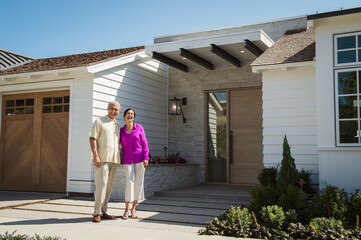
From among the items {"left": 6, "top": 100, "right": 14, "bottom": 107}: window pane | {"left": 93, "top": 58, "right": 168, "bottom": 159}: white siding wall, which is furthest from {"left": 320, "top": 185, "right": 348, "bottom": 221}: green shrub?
{"left": 6, "top": 100, "right": 14, "bottom": 107}: window pane

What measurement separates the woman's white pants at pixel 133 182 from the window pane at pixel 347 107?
345cm

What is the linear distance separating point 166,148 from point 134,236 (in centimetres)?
553

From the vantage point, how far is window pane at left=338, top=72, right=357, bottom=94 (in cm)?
608

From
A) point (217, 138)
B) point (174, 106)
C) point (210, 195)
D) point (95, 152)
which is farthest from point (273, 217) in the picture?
point (174, 106)

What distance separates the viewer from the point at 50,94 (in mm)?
8844

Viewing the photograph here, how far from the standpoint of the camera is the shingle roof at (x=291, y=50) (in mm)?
7213

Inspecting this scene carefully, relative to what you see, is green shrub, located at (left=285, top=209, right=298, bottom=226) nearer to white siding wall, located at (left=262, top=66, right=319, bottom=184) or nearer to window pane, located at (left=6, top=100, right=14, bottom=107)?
white siding wall, located at (left=262, top=66, right=319, bottom=184)

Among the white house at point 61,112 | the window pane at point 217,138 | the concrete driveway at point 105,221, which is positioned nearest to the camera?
the concrete driveway at point 105,221

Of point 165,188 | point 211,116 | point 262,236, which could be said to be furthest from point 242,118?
point 262,236

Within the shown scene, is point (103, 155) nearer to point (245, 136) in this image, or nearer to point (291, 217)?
point (291, 217)

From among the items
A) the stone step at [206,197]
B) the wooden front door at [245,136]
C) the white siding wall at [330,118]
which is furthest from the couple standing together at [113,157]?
the wooden front door at [245,136]

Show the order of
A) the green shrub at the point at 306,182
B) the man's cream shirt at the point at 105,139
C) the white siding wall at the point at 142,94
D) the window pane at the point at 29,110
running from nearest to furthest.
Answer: the man's cream shirt at the point at 105,139, the green shrub at the point at 306,182, the white siding wall at the point at 142,94, the window pane at the point at 29,110

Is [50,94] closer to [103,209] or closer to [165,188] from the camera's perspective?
[165,188]

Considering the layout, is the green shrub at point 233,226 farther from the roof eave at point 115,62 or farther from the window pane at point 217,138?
the window pane at point 217,138
